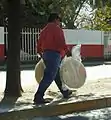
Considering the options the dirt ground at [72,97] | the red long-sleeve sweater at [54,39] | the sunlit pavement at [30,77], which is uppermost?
the red long-sleeve sweater at [54,39]

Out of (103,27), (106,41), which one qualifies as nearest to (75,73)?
(106,41)

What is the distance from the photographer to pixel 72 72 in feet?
33.2

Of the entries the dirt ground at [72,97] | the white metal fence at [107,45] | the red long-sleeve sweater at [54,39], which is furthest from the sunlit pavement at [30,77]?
the white metal fence at [107,45]

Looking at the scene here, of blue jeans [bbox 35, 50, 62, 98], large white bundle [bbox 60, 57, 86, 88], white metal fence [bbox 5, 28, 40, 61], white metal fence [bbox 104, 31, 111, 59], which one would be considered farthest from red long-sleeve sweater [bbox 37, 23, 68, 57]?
white metal fence [bbox 104, 31, 111, 59]

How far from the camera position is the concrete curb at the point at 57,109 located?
804cm

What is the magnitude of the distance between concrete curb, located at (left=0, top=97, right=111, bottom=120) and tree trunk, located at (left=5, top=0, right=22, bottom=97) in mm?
1592

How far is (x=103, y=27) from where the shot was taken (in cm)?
4369

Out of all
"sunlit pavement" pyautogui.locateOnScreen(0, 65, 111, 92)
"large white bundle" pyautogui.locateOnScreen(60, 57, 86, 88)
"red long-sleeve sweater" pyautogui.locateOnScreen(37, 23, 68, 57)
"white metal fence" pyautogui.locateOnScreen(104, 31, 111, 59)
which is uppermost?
"red long-sleeve sweater" pyautogui.locateOnScreen(37, 23, 68, 57)

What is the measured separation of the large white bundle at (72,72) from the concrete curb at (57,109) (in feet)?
2.93

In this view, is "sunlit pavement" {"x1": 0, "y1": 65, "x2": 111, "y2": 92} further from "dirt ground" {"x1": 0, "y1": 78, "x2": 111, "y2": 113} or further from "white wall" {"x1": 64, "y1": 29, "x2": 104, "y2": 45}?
"white wall" {"x1": 64, "y1": 29, "x2": 104, "y2": 45}

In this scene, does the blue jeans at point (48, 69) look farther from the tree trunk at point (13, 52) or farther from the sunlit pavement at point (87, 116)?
the tree trunk at point (13, 52)

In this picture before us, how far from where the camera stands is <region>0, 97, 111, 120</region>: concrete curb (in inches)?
316

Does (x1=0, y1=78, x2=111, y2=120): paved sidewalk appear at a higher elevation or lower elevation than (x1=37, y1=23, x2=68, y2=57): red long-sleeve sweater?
lower

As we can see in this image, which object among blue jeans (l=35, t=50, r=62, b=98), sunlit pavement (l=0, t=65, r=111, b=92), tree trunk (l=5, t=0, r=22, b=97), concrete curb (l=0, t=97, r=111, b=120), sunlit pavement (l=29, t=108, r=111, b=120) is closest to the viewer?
concrete curb (l=0, t=97, r=111, b=120)
